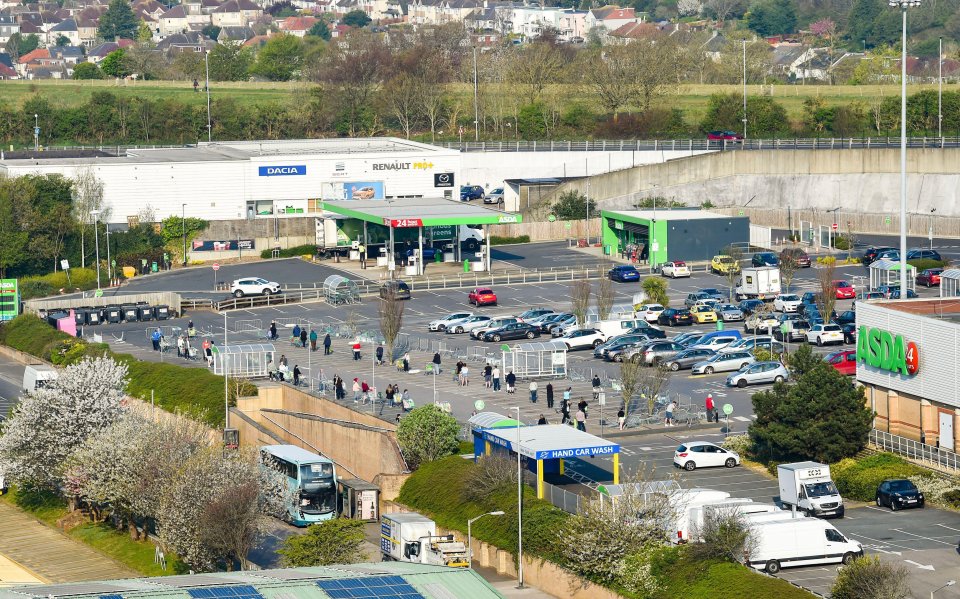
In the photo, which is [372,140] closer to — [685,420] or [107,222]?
[107,222]

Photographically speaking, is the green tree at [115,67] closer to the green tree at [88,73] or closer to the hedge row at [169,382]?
the green tree at [88,73]

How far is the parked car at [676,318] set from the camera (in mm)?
78312

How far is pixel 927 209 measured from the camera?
105062 millimetres

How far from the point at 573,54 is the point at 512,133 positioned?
55.9 m

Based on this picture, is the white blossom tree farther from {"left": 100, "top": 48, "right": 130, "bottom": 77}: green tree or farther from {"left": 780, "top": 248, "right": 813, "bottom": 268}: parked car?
{"left": 100, "top": 48, "right": 130, "bottom": 77}: green tree

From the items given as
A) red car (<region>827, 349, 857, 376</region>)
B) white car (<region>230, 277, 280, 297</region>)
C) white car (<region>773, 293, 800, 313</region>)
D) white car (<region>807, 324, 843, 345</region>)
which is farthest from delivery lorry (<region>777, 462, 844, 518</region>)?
white car (<region>230, 277, 280, 297</region>)

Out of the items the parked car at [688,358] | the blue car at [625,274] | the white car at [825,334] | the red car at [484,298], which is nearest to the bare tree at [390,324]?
the red car at [484,298]

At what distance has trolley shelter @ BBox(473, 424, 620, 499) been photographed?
158ft

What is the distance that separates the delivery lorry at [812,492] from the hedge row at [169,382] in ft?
69.3

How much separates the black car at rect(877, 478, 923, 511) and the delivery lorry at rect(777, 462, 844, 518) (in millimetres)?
1613

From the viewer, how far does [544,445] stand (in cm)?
4862

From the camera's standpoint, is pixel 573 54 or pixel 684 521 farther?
pixel 573 54

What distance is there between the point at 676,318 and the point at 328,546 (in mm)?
36469

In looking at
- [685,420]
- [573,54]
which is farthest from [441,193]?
[573,54]
